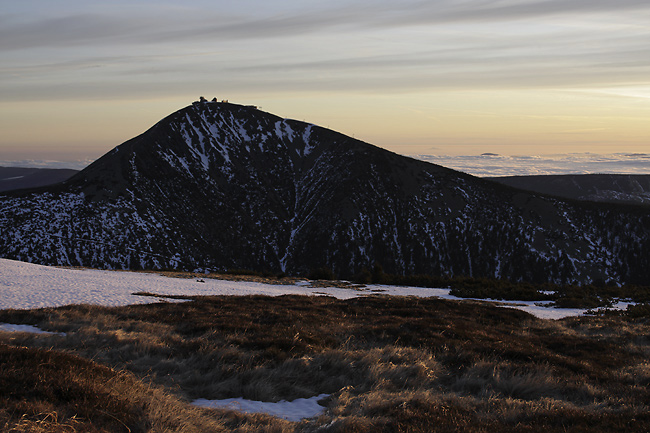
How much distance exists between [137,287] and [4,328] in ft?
39.9

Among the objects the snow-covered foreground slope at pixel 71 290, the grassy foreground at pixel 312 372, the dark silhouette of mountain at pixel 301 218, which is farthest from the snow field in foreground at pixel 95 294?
the dark silhouette of mountain at pixel 301 218

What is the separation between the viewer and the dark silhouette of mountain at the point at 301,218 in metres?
97.4

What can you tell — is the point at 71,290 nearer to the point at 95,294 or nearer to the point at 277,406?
the point at 95,294

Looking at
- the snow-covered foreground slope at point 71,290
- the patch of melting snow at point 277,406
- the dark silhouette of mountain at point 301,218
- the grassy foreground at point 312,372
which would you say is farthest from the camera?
the dark silhouette of mountain at point 301,218

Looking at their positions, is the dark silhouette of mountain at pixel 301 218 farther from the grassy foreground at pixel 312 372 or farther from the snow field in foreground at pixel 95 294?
the grassy foreground at pixel 312 372

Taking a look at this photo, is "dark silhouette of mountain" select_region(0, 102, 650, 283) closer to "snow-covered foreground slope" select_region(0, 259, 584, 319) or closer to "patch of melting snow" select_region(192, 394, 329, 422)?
"snow-covered foreground slope" select_region(0, 259, 584, 319)

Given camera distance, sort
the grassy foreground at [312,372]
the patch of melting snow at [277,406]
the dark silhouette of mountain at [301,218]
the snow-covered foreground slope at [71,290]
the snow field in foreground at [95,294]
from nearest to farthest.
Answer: the grassy foreground at [312,372], the patch of melting snow at [277,406], the snow field in foreground at [95,294], the snow-covered foreground slope at [71,290], the dark silhouette of mountain at [301,218]

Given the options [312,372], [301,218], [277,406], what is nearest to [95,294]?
[312,372]

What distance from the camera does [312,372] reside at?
Result: 33.8ft

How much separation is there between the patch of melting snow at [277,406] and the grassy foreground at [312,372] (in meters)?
0.23

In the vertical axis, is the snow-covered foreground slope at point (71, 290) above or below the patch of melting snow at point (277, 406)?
below

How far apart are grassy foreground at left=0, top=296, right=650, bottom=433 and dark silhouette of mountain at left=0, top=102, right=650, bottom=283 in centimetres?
8221

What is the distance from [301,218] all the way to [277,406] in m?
116

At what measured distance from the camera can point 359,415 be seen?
7582mm
